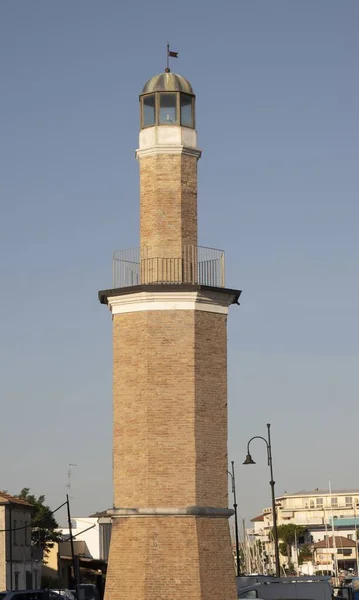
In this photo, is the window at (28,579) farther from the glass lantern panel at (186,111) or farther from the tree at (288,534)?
the tree at (288,534)

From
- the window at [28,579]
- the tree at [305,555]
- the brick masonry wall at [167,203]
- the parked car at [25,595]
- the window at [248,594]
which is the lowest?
the window at [248,594]

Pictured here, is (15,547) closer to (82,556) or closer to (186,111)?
(82,556)

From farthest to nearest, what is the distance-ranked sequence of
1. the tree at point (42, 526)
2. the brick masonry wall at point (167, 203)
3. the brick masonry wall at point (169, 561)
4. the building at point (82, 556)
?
the tree at point (42, 526) < the building at point (82, 556) < the brick masonry wall at point (167, 203) < the brick masonry wall at point (169, 561)

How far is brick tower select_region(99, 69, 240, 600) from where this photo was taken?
34.7 m

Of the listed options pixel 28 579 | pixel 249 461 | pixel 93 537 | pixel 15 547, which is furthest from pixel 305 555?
pixel 249 461

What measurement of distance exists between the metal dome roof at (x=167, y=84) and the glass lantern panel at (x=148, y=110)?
24 cm

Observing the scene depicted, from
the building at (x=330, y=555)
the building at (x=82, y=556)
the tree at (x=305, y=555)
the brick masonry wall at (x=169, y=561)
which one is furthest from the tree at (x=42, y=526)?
the tree at (x=305, y=555)

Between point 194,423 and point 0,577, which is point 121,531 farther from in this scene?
point 0,577

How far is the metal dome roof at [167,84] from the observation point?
38.8 meters

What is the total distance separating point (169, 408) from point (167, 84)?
11.5 meters

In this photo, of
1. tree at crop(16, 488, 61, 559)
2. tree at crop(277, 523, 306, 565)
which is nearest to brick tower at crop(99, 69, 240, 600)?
tree at crop(16, 488, 61, 559)

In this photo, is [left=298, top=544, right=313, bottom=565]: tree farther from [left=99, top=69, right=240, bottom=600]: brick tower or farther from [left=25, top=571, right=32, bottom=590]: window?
[left=99, top=69, right=240, bottom=600]: brick tower

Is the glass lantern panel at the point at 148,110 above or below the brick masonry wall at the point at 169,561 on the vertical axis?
above

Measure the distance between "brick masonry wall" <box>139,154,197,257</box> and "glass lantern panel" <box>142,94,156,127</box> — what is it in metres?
1.45
